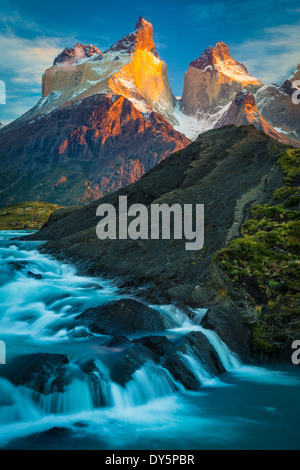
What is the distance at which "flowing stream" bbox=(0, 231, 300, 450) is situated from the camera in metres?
8.91

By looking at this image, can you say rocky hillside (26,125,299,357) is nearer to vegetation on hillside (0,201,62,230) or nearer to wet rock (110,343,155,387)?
wet rock (110,343,155,387)

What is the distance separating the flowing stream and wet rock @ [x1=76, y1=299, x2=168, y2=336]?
1.67 feet

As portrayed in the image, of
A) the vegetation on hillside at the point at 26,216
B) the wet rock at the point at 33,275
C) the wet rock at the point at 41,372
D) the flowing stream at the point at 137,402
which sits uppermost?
the vegetation on hillside at the point at 26,216

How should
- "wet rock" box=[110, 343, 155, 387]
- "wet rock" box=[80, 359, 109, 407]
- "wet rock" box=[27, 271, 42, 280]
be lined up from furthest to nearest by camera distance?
"wet rock" box=[27, 271, 42, 280] < "wet rock" box=[110, 343, 155, 387] < "wet rock" box=[80, 359, 109, 407]

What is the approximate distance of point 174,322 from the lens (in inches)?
643

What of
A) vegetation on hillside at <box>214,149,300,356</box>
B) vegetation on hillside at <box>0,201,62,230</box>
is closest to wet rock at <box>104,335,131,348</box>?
vegetation on hillside at <box>214,149,300,356</box>

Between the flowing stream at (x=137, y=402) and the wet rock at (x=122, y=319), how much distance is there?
20.1 inches

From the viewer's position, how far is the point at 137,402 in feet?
35.3

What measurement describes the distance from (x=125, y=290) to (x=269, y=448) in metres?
14.0

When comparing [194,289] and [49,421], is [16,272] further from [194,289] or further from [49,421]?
[49,421]

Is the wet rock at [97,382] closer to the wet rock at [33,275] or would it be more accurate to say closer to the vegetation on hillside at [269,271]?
the vegetation on hillside at [269,271]

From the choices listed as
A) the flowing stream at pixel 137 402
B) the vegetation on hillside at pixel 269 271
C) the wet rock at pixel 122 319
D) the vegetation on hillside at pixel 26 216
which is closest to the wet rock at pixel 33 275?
the flowing stream at pixel 137 402

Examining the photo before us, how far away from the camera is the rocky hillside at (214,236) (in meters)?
16.0

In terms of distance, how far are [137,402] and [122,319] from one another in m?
5.18
